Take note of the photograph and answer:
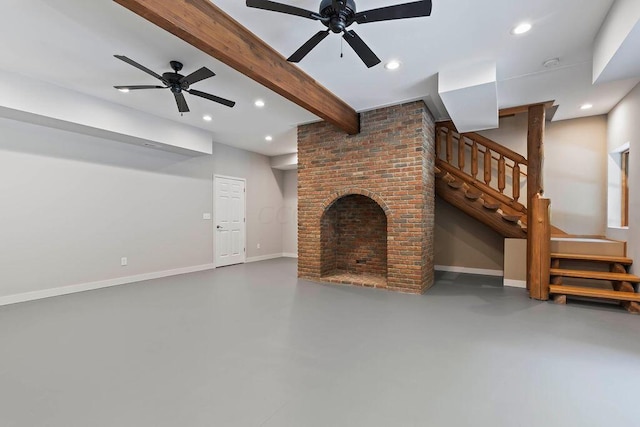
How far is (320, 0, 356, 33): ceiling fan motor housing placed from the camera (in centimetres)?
217

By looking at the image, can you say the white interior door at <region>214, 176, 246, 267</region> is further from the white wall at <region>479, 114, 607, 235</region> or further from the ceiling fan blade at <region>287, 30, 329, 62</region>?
the white wall at <region>479, 114, 607, 235</region>

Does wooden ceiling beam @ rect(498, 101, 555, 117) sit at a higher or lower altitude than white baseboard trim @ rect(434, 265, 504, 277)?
higher

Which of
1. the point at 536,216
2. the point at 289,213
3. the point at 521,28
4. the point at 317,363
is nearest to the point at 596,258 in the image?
the point at 536,216

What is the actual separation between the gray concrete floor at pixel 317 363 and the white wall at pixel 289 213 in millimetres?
4511

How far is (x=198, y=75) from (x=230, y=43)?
0.75 m

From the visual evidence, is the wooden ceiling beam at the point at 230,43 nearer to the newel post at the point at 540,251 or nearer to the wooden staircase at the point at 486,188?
the wooden staircase at the point at 486,188

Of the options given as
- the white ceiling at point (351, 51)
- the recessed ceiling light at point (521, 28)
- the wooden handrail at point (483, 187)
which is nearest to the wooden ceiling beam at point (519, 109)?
the white ceiling at point (351, 51)

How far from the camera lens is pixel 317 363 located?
238 cm

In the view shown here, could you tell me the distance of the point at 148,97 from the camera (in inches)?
171

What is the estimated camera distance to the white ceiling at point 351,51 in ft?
8.41

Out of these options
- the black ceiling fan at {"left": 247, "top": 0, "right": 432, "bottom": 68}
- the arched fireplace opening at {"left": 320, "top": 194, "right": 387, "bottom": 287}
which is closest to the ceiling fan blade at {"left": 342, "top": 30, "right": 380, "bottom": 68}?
the black ceiling fan at {"left": 247, "top": 0, "right": 432, "bottom": 68}

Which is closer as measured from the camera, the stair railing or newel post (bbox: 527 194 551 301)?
newel post (bbox: 527 194 551 301)

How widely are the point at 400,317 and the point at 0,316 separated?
4.75 m

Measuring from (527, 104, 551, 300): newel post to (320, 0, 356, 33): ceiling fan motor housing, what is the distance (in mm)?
3825
